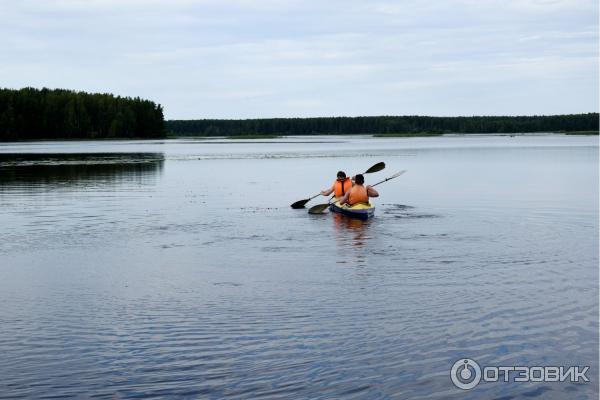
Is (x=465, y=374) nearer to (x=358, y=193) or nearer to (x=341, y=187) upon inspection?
(x=358, y=193)

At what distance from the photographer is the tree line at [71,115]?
157250 millimetres

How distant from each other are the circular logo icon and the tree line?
154m

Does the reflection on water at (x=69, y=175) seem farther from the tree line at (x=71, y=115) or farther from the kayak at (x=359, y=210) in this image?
the tree line at (x=71, y=115)

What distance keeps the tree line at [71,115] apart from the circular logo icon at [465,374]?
153662mm

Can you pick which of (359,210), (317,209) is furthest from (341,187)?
(359,210)

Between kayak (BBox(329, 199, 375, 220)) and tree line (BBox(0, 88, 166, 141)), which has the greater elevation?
tree line (BBox(0, 88, 166, 141))

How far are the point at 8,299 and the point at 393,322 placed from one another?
6.92 m

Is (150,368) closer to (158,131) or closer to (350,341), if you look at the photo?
(350,341)

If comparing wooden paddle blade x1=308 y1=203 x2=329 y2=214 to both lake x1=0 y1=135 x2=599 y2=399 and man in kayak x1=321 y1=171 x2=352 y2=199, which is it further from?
man in kayak x1=321 y1=171 x2=352 y2=199

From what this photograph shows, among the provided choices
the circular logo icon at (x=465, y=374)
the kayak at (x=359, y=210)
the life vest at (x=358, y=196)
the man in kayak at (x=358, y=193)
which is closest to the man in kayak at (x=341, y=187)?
the kayak at (x=359, y=210)

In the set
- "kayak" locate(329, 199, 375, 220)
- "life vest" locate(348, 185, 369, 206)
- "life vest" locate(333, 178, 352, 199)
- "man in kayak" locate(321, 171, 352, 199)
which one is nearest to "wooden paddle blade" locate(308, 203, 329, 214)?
"man in kayak" locate(321, 171, 352, 199)

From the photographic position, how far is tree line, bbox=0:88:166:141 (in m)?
157

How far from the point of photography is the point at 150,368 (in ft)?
33.3

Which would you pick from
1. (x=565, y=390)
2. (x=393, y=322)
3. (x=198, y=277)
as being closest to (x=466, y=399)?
(x=565, y=390)
